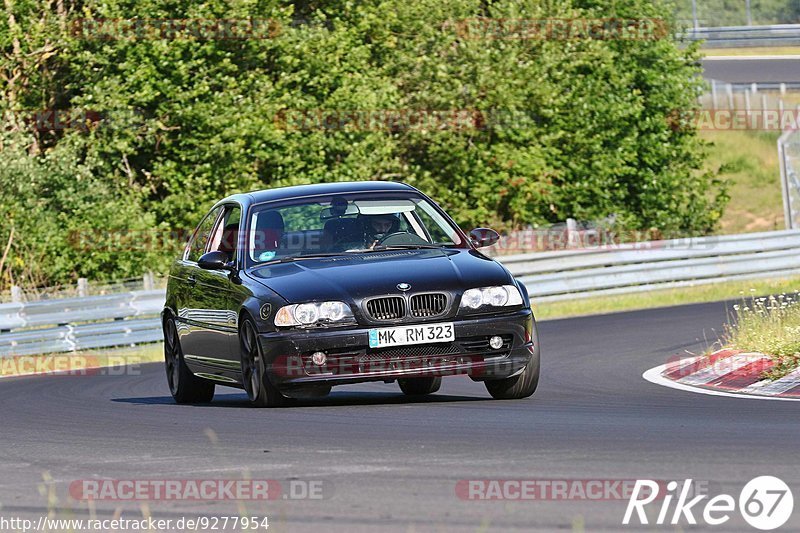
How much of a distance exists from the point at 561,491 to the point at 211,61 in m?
27.3

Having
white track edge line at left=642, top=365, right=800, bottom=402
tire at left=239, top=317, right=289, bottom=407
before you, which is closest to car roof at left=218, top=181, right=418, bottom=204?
tire at left=239, top=317, right=289, bottom=407

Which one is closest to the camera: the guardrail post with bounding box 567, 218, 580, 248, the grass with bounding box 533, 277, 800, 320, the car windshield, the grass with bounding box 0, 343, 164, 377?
the car windshield

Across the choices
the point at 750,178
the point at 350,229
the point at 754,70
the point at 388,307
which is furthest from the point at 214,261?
the point at 754,70

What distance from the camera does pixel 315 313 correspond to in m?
10.6

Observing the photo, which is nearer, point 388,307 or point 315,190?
point 388,307

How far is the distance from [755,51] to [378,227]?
2151 inches

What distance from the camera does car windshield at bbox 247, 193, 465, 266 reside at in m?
11.7

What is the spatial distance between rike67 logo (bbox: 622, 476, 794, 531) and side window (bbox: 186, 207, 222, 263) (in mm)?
6986

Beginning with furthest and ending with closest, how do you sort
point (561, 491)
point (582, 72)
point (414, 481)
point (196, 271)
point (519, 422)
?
point (582, 72) < point (196, 271) < point (519, 422) < point (414, 481) < point (561, 491)

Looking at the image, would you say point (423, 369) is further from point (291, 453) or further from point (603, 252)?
point (603, 252)

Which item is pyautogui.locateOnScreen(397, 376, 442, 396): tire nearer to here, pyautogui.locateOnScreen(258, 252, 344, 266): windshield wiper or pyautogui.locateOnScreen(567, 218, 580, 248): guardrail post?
pyautogui.locateOnScreen(258, 252, 344, 266): windshield wiper

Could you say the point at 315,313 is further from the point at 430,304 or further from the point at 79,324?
the point at 79,324

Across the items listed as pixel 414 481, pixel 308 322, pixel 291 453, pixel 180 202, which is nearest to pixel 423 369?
pixel 308 322

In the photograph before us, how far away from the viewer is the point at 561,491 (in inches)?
263
